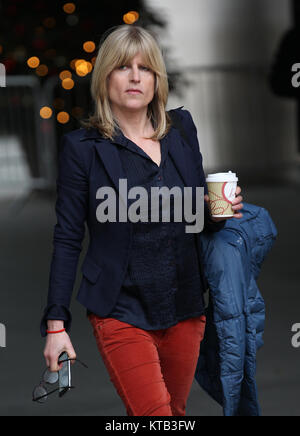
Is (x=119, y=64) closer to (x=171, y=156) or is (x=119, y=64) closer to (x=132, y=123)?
(x=132, y=123)

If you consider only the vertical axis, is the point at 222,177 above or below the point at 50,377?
above

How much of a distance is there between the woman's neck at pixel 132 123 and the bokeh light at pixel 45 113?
8201 mm

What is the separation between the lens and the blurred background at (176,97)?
30.8 ft

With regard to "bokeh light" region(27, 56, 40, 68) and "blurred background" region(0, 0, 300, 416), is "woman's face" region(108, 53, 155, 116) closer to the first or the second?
"blurred background" region(0, 0, 300, 416)

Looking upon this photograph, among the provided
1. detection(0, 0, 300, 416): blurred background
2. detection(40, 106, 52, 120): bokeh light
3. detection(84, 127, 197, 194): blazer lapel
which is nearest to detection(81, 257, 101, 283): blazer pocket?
detection(84, 127, 197, 194): blazer lapel

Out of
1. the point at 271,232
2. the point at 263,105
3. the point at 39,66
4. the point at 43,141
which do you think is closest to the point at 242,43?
the point at 263,105

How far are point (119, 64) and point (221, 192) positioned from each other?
1.83 ft

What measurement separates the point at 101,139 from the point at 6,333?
119 inches

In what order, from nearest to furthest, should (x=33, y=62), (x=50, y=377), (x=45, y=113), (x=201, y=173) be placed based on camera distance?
(x=50, y=377)
(x=201, y=173)
(x=45, y=113)
(x=33, y=62)

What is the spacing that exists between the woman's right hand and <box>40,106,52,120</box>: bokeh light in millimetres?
8471

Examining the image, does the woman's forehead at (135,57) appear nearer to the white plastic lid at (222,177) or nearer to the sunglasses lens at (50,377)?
the white plastic lid at (222,177)

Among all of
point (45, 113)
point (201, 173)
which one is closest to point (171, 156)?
point (201, 173)

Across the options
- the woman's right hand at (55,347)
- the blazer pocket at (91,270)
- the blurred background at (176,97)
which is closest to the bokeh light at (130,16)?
the blurred background at (176,97)

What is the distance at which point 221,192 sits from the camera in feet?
9.34
